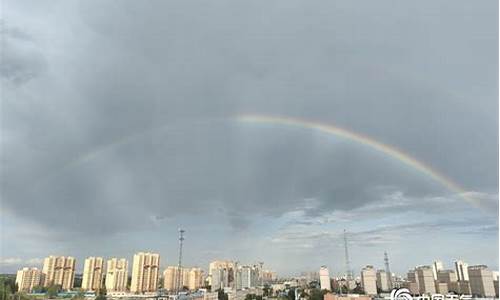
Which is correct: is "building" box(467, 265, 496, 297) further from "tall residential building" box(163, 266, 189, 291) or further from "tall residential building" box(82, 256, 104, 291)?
"tall residential building" box(82, 256, 104, 291)

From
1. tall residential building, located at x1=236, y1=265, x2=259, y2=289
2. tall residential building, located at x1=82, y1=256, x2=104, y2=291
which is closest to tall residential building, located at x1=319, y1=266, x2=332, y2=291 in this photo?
tall residential building, located at x1=236, y1=265, x2=259, y2=289

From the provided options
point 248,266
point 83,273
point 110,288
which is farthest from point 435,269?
point 83,273

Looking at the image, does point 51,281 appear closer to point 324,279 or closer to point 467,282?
point 324,279

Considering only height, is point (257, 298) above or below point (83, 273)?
below

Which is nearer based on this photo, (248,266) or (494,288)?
(494,288)

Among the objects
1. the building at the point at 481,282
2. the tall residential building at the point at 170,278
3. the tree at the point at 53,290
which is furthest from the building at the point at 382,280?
the tree at the point at 53,290

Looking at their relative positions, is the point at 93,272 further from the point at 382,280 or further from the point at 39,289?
the point at 382,280

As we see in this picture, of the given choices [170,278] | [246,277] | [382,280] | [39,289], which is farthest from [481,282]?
[39,289]

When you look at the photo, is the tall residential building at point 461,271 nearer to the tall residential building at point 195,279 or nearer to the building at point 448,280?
the building at point 448,280
